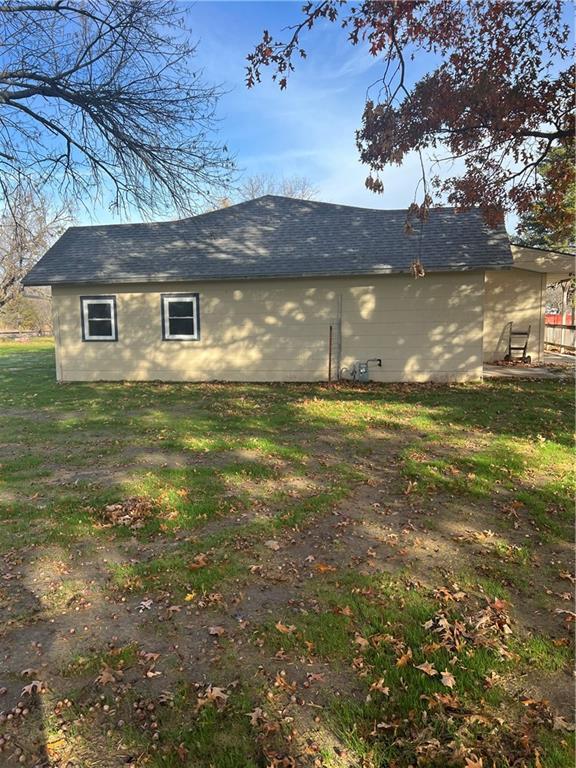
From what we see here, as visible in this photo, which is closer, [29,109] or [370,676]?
[370,676]

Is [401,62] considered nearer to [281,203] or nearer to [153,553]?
[153,553]

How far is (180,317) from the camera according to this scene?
43.9ft

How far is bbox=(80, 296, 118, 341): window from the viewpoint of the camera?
1361cm

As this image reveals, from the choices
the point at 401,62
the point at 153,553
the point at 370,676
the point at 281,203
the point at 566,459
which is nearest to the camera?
the point at 370,676

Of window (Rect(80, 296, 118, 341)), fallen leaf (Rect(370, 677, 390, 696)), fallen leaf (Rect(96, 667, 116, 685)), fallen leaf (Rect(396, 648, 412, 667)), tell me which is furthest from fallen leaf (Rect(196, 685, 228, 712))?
window (Rect(80, 296, 118, 341))

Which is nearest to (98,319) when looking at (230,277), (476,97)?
(230,277)

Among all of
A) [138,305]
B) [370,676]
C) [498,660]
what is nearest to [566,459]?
[498,660]

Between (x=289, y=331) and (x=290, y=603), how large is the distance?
1002 centimetres

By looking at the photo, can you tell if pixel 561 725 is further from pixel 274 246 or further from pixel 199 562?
pixel 274 246

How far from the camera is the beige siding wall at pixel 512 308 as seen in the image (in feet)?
48.6

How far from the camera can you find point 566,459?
5965 mm

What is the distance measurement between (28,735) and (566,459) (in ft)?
19.2

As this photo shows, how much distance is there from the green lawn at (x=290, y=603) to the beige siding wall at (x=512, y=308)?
359 inches

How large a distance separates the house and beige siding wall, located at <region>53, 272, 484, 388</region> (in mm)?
27
